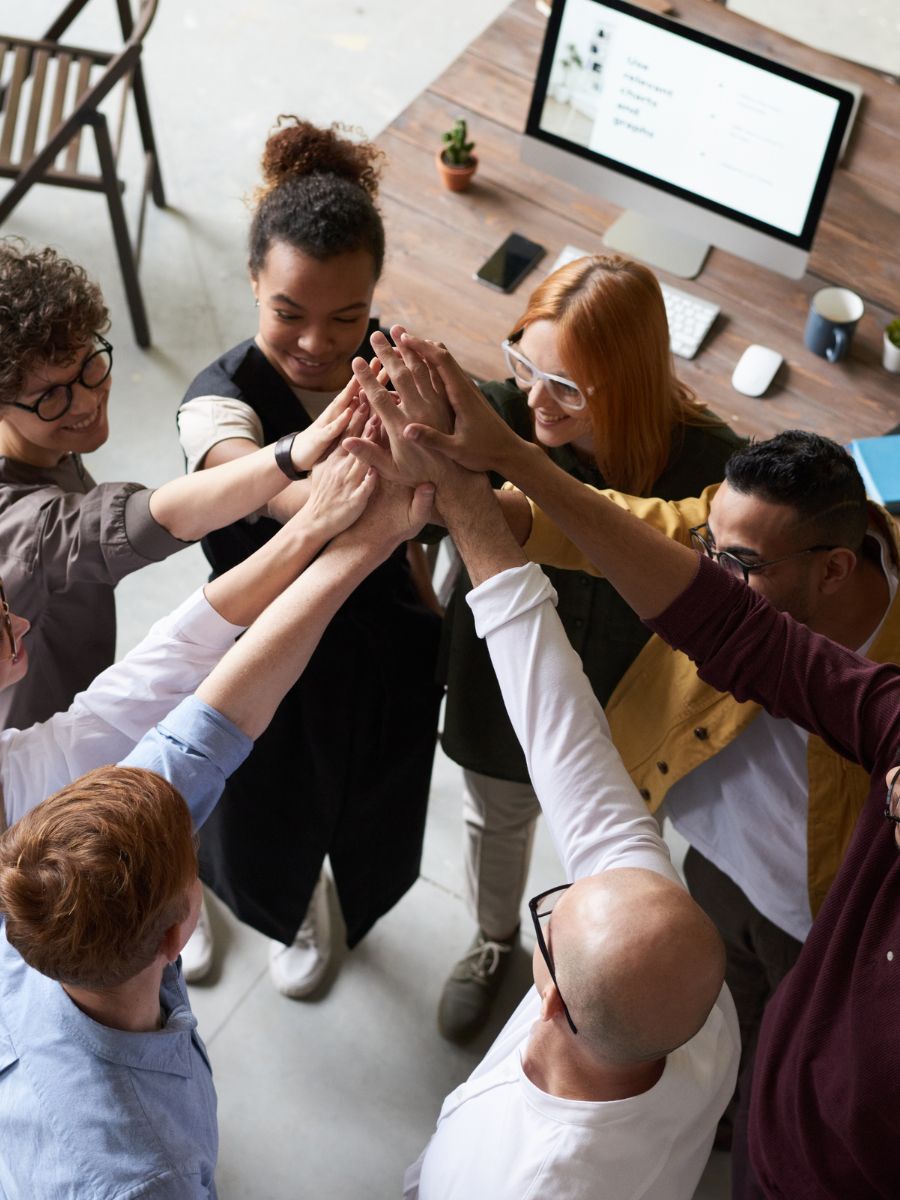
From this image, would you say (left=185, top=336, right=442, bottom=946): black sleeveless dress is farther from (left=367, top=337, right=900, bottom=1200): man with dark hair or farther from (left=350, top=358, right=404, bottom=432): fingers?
(left=367, top=337, right=900, bottom=1200): man with dark hair

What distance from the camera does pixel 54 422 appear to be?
79.0 inches

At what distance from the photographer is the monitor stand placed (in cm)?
300

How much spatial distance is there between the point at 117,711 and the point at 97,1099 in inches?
21.6

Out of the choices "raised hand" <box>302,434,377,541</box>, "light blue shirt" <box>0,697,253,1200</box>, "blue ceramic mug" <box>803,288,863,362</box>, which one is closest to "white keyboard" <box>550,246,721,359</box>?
"blue ceramic mug" <box>803,288,863,362</box>

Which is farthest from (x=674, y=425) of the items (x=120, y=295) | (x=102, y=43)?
(x=102, y=43)

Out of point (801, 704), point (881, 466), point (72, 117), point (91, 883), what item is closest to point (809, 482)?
point (801, 704)

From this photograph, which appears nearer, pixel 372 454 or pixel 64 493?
pixel 372 454

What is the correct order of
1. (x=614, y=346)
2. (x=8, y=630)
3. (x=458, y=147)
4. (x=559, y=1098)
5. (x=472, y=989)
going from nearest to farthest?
(x=559, y=1098) < (x=8, y=630) < (x=614, y=346) < (x=472, y=989) < (x=458, y=147)

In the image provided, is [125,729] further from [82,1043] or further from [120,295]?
[120,295]

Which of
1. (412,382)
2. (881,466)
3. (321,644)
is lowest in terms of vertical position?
(321,644)

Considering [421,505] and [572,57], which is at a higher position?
[572,57]

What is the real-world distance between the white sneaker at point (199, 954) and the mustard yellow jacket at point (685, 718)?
124 centimetres

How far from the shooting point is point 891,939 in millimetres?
1608

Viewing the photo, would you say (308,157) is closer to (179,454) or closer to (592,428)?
(592,428)
